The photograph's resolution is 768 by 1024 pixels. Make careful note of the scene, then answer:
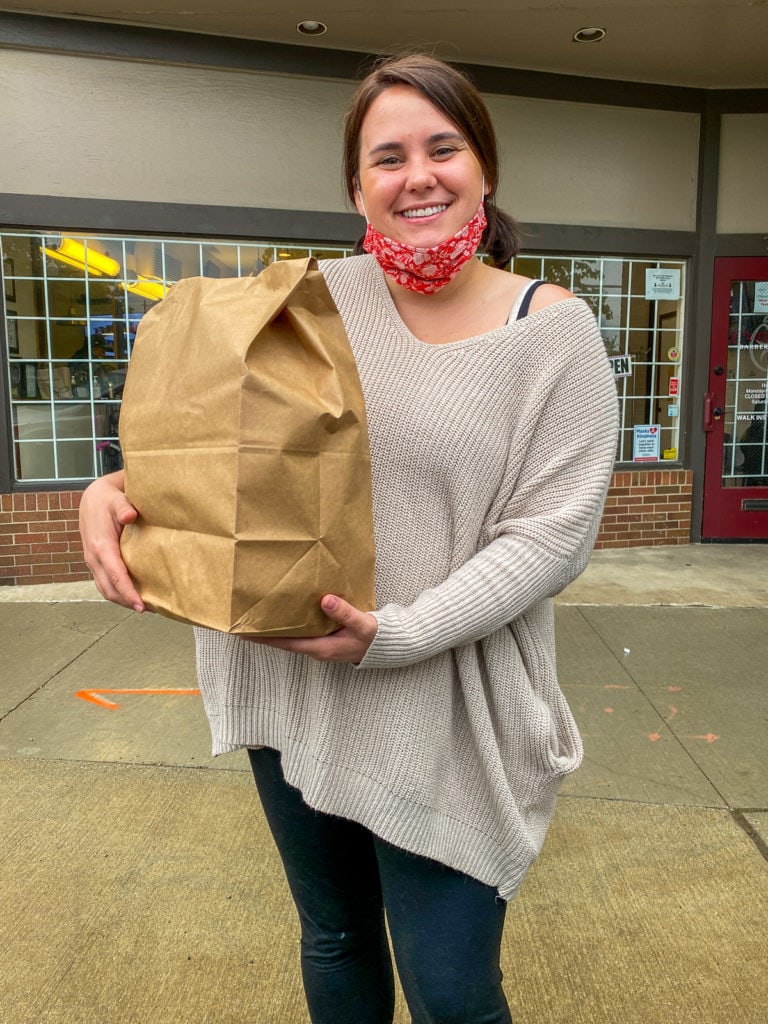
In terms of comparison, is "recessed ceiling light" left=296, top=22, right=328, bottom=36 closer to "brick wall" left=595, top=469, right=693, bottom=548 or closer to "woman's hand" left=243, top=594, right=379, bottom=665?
"brick wall" left=595, top=469, right=693, bottom=548

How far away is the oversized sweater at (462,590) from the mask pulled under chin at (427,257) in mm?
69

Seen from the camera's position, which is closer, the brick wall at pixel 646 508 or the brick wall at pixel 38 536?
the brick wall at pixel 38 536

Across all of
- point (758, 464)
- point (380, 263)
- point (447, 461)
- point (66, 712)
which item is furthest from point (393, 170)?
point (758, 464)

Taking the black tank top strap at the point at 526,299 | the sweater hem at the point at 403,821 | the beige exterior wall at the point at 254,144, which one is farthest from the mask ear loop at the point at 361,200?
the beige exterior wall at the point at 254,144

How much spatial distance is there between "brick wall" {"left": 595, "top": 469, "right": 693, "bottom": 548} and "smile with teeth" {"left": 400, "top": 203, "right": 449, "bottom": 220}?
5.42 m

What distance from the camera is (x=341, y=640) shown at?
1063 mm

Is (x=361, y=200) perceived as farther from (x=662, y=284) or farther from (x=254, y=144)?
(x=662, y=284)

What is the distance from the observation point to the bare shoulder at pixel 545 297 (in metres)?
1.21

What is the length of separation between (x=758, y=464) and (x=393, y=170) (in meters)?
6.31

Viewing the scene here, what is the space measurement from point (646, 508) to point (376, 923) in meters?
5.57

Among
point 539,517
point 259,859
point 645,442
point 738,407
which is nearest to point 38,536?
point 259,859

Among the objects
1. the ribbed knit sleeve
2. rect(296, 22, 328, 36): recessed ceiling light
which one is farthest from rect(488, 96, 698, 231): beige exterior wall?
the ribbed knit sleeve

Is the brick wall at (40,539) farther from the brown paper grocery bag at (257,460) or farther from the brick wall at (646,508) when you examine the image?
the brown paper grocery bag at (257,460)

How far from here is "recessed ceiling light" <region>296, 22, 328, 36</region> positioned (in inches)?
209
